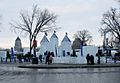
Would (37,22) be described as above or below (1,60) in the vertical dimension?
above

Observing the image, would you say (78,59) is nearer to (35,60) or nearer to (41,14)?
(35,60)

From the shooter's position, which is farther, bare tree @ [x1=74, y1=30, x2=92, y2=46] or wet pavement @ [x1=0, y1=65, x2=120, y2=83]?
bare tree @ [x1=74, y1=30, x2=92, y2=46]

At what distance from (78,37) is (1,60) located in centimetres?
8298

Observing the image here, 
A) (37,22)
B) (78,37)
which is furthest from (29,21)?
(78,37)

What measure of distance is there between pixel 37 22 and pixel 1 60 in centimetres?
2148

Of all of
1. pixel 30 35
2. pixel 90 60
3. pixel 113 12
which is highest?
pixel 113 12

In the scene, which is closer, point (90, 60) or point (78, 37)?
point (90, 60)

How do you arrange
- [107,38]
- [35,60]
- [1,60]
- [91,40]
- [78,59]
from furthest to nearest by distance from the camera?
1. [91,40]
2. [107,38]
3. [1,60]
4. [78,59]
5. [35,60]

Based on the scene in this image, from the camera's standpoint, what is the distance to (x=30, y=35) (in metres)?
98.9

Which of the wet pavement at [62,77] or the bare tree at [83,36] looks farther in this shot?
the bare tree at [83,36]

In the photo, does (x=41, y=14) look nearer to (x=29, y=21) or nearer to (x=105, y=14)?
(x=29, y=21)

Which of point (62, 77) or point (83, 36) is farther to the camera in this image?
point (83, 36)

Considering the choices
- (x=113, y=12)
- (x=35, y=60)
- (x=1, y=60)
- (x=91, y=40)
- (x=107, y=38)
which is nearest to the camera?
(x=35, y=60)

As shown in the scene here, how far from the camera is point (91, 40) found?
162875 millimetres
